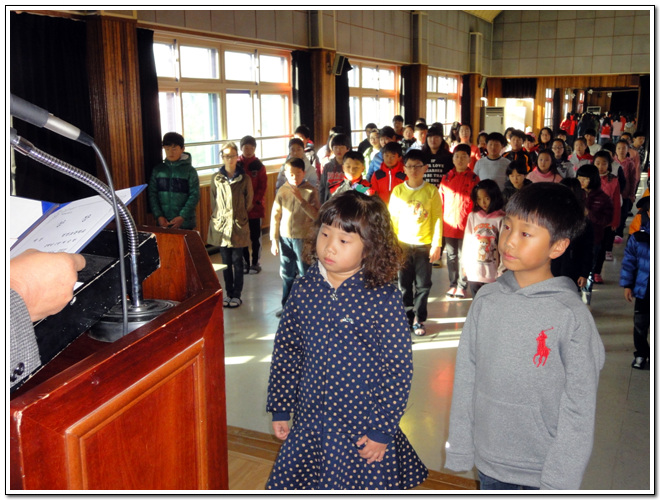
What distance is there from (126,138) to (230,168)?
3.84ft

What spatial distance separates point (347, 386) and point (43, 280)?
0.95 meters

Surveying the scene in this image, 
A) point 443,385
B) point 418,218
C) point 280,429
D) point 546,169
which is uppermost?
point 546,169

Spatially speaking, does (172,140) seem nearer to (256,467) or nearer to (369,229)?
(256,467)

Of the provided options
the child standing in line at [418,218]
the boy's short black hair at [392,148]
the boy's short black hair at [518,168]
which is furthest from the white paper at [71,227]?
the boy's short black hair at [518,168]

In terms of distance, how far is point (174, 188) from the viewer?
4.60 m

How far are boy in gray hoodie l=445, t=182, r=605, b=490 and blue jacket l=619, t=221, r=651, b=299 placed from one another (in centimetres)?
189

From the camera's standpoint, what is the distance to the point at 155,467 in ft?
3.65

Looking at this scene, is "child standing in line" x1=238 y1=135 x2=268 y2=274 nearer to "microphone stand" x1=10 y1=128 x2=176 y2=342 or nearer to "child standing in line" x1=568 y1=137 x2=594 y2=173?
"child standing in line" x1=568 y1=137 x2=594 y2=173

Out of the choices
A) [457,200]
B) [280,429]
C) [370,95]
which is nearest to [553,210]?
[280,429]

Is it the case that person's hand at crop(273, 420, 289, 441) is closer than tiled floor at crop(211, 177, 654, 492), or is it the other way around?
person's hand at crop(273, 420, 289, 441)

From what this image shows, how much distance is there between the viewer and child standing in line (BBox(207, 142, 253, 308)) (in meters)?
4.59

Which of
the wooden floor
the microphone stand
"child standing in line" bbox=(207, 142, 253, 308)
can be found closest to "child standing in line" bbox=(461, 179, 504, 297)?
the wooden floor

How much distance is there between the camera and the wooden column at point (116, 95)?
196 inches

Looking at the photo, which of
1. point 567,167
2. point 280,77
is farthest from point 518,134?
point 280,77
